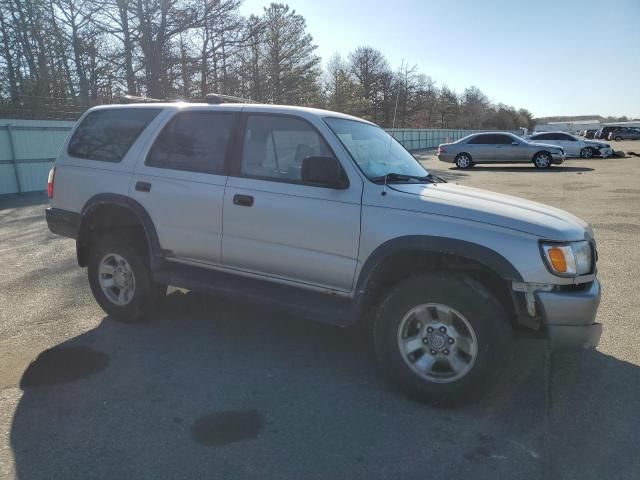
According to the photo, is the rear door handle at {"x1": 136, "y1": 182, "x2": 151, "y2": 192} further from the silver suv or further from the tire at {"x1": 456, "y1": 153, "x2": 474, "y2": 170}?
the tire at {"x1": 456, "y1": 153, "x2": 474, "y2": 170}

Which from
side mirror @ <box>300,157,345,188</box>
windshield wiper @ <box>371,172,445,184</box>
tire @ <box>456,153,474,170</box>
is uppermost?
side mirror @ <box>300,157,345,188</box>

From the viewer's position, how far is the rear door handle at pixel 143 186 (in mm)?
4348

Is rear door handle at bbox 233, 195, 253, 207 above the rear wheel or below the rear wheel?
above

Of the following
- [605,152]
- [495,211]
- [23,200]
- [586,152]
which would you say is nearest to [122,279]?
[495,211]

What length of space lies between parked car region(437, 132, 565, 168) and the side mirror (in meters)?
21.8

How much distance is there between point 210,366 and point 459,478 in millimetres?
2035

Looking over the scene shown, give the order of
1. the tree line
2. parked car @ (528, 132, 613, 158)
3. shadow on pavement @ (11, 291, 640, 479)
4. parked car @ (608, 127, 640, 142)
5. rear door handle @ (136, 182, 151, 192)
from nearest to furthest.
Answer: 1. shadow on pavement @ (11, 291, 640, 479)
2. rear door handle @ (136, 182, 151, 192)
3. the tree line
4. parked car @ (528, 132, 613, 158)
5. parked car @ (608, 127, 640, 142)

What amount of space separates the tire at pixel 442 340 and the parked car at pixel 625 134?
65299 millimetres

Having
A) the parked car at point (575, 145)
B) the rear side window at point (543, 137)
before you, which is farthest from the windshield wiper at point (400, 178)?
the parked car at point (575, 145)

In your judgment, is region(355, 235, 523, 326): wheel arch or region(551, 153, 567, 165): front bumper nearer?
region(355, 235, 523, 326): wheel arch

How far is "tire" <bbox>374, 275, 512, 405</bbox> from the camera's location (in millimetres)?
3094

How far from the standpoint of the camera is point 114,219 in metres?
4.75

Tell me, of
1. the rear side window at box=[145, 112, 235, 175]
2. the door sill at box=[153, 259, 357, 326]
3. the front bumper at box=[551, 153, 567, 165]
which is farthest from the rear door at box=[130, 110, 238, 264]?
the front bumper at box=[551, 153, 567, 165]

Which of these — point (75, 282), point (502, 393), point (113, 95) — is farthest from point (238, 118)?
point (113, 95)
